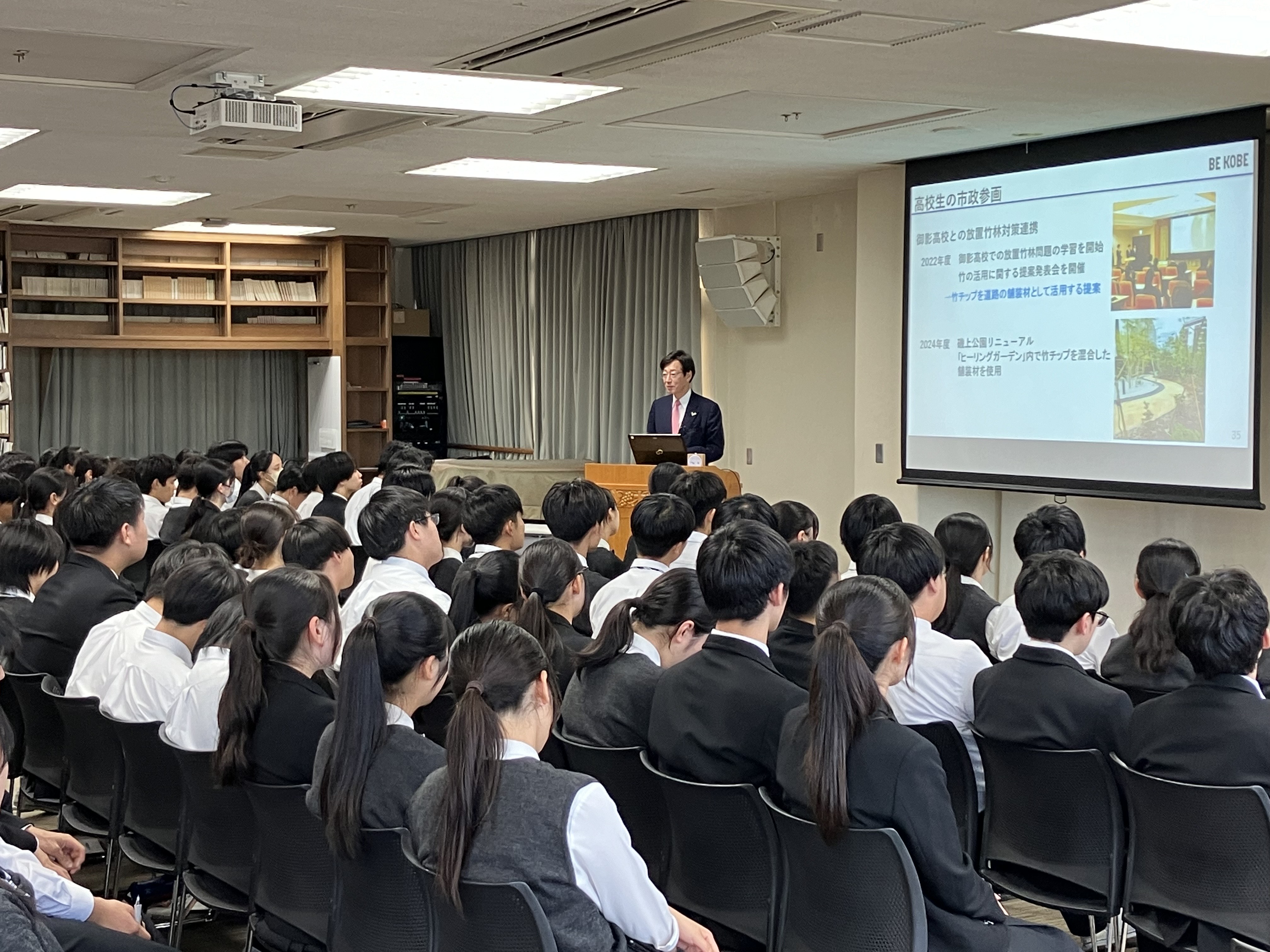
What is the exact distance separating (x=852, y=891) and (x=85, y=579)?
2961 millimetres

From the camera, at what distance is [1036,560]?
358 cm

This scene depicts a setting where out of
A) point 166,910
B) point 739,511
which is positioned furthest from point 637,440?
point 166,910

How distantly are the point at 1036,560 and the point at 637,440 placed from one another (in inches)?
210

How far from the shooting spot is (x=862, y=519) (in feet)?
17.1

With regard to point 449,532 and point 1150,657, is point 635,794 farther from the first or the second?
point 449,532

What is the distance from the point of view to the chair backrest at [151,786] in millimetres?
3441

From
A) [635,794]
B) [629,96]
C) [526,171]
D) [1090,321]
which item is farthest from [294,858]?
[526,171]

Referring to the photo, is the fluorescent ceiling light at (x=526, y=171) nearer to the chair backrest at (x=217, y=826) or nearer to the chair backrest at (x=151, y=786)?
the chair backrest at (x=151, y=786)

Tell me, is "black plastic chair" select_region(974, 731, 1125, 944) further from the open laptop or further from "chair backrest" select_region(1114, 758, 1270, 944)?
the open laptop

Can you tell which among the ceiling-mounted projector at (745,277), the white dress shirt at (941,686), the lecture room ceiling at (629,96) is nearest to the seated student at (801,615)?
the white dress shirt at (941,686)

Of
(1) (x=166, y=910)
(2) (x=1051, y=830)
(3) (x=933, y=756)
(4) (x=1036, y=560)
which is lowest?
(1) (x=166, y=910)

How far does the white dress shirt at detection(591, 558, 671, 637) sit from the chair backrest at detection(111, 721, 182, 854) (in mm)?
1524

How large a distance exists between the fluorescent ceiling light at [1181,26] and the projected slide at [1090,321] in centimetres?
153

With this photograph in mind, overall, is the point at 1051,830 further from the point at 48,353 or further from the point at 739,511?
the point at 48,353
